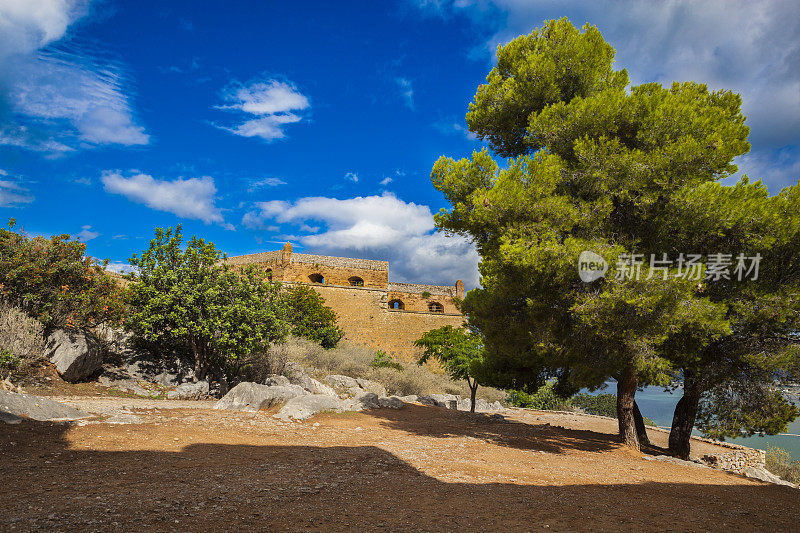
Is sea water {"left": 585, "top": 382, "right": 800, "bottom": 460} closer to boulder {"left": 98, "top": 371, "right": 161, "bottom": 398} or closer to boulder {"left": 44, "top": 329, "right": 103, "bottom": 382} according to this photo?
boulder {"left": 98, "top": 371, "right": 161, "bottom": 398}

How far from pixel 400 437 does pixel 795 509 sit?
5.82 metres

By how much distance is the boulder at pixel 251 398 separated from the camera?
1000cm

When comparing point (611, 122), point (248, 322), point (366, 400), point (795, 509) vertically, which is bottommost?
point (366, 400)

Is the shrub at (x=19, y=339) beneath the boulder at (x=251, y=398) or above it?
above

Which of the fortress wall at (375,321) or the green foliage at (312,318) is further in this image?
the fortress wall at (375,321)

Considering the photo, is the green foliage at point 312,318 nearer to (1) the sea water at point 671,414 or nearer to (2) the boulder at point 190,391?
(2) the boulder at point 190,391

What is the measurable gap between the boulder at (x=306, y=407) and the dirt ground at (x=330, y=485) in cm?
144

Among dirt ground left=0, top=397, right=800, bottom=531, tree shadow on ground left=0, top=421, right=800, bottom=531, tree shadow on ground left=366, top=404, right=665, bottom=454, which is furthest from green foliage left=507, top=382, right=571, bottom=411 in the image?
tree shadow on ground left=0, top=421, right=800, bottom=531

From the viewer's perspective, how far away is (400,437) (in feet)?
27.1

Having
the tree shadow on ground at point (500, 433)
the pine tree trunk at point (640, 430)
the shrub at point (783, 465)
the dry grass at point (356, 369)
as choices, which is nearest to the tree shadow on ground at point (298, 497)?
the tree shadow on ground at point (500, 433)

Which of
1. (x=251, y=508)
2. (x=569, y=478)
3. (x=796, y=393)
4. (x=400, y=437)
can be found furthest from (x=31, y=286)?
(x=796, y=393)

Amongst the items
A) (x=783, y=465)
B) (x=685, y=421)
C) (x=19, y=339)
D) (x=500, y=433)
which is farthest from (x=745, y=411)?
(x=19, y=339)

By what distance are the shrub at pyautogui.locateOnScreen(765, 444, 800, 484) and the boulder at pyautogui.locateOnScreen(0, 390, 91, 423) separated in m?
17.6

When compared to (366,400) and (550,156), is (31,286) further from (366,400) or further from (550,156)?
(550,156)
